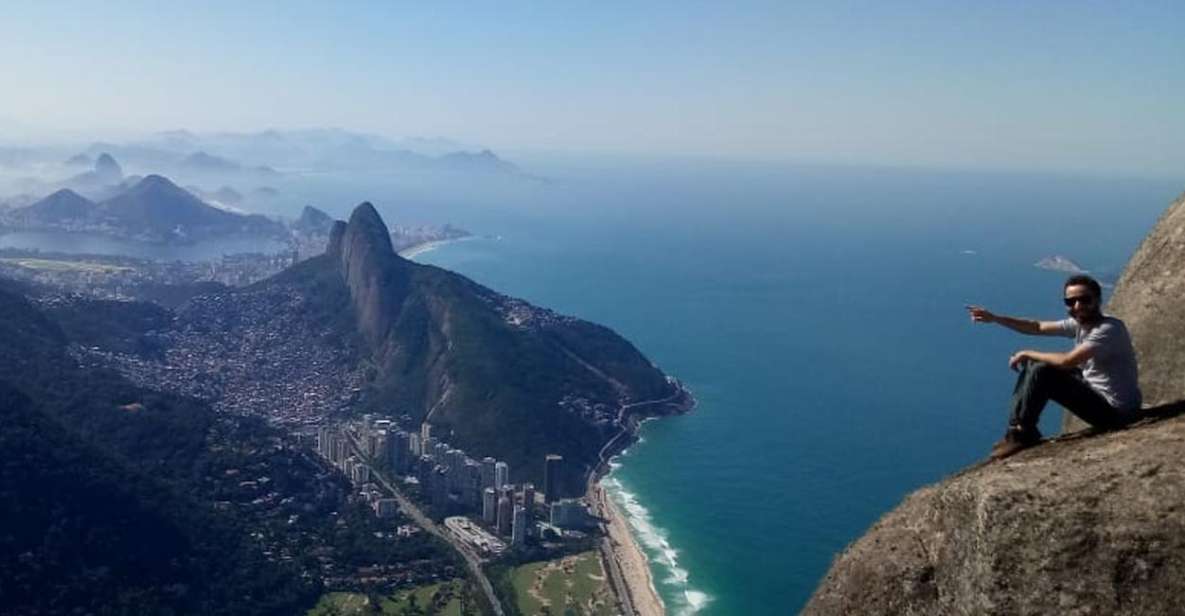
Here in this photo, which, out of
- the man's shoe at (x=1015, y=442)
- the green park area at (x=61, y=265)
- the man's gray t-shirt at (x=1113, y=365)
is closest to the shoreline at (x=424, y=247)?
the green park area at (x=61, y=265)

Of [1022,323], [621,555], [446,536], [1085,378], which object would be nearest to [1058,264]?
[621,555]

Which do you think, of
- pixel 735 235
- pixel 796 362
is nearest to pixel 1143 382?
pixel 796 362

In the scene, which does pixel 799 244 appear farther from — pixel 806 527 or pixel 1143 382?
pixel 1143 382

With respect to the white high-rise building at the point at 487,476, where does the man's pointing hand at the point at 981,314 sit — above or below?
above

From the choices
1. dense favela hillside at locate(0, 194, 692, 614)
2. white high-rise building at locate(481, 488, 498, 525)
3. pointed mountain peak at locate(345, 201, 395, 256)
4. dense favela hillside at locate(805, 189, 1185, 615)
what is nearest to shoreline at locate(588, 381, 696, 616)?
dense favela hillside at locate(0, 194, 692, 614)

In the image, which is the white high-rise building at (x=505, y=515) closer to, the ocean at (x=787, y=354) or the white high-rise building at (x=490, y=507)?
the white high-rise building at (x=490, y=507)
